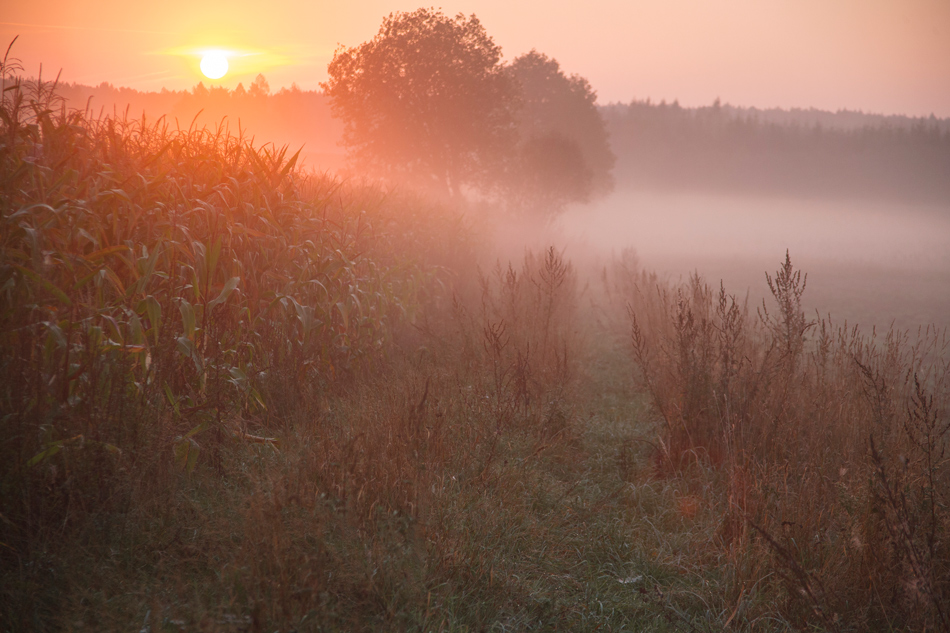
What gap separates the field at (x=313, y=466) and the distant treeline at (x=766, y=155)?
6331cm

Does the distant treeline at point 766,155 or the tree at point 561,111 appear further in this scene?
the distant treeline at point 766,155

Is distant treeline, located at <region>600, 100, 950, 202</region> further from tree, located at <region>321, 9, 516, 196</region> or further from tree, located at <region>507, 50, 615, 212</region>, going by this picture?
tree, located at <region>321, 9, 516, 196</region>

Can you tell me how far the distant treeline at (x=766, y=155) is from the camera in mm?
59094

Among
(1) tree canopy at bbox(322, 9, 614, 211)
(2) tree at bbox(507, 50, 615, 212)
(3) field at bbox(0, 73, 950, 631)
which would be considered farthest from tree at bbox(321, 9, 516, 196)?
(3) field at bbox(0, 73, 950, 631)

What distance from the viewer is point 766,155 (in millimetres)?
63969

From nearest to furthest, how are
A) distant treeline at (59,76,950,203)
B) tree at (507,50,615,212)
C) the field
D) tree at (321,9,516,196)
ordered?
1. the field
2. tree at (321,9,516,196)
3. tree at (507,50,615,212)
4. distant treeline at (59,76,950,203)

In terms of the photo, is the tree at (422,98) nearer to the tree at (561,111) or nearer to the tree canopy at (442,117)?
the tree canopy at (442,117)

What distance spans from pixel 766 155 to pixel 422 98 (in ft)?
194

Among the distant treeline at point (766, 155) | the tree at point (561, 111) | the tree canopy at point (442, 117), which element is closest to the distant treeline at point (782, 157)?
the distant treeline at point (766, 155)

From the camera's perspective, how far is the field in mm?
1966

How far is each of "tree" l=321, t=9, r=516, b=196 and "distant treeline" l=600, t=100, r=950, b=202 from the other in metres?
43.8

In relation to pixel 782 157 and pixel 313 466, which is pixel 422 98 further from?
pixel 782 157

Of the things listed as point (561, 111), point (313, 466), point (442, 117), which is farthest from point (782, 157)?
point (313, 466)

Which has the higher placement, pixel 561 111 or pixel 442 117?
pixel 561 111
